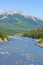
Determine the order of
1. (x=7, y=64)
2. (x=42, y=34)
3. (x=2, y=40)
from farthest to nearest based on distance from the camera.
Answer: (x=42, y=34) → (x=2, y=40) → (x=7, y=64)

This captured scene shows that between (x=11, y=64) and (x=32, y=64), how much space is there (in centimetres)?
494

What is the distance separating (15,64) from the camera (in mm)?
53781

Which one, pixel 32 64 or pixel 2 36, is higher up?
pixel 32 64

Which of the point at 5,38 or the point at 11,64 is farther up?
the point at 11,64

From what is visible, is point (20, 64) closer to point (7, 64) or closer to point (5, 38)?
point (7, 64)

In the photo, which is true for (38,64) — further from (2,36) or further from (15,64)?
(2,36)

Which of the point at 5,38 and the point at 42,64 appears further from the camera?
the point at 5,38

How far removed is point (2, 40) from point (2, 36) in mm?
3729

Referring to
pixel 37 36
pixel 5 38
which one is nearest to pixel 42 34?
pixel 37 36

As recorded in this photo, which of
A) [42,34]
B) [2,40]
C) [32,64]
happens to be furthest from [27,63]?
[42,34]

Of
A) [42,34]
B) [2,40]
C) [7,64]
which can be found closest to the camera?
[7,64]

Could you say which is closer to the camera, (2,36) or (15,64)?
(15,64)

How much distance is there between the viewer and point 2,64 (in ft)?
177

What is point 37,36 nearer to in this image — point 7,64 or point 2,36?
point 2,36
